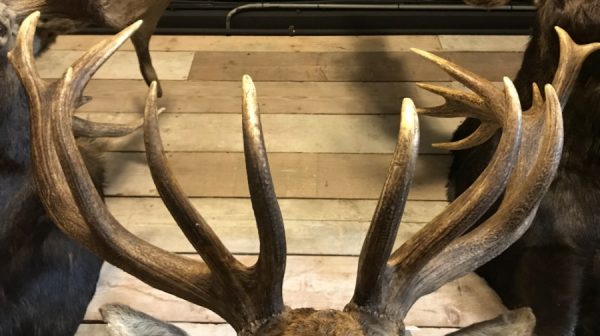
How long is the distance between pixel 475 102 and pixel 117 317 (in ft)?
3.66

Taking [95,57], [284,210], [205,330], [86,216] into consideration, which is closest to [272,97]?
[284,210]

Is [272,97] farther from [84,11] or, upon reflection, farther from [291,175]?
[84,11]

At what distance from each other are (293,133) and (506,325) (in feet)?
4.99

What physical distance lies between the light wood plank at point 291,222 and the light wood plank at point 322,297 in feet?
0.33

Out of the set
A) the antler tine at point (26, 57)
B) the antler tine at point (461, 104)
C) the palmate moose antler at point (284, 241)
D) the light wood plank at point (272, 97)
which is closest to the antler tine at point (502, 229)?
the palmate moose antler at point (284, 241)

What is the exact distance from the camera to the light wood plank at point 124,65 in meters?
2.96

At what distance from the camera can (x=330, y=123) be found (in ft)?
8.85

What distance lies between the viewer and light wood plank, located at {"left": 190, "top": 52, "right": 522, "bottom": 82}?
9.69 ft

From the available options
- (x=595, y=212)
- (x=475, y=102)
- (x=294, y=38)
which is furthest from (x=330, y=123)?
(x=595, y=212)

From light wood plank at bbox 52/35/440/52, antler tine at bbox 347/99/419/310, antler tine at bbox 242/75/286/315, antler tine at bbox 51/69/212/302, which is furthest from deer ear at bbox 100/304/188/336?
light wood plank at bbox 52/35/440/52

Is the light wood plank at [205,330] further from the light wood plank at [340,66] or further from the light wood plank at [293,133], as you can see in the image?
the light wood plank at [340,66]

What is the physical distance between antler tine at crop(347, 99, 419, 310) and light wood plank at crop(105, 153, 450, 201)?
1.12 m

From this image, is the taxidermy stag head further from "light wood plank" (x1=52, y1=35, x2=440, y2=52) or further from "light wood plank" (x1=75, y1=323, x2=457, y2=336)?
"light wood plank" (x1=52, y1=35, x2=440, y2=52)

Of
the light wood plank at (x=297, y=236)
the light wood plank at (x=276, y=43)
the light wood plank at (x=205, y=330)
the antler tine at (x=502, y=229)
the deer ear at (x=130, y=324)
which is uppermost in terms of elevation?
the antler tine at (x=502, y=229)
